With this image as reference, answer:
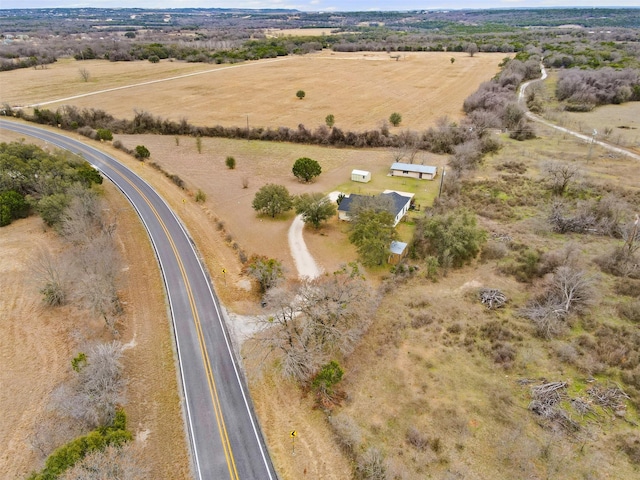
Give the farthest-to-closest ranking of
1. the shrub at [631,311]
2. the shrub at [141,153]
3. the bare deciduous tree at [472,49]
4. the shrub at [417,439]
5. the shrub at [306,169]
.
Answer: the bare deciduous tree at [472,49], the shrub at [141,153], the shrub at [306,169], the shrub at [631,311], the shrub at [417,439]

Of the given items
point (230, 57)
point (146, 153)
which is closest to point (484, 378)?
point (146, 153)

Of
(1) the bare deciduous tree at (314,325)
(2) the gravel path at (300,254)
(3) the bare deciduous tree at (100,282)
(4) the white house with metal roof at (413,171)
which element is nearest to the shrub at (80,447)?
(1) the bare deciduous tree at (314,325)

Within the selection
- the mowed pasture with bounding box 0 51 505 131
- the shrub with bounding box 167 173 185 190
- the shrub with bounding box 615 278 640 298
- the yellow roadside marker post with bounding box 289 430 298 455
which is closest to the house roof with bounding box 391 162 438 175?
the mowed pasture with bounding box 0 51 505 131

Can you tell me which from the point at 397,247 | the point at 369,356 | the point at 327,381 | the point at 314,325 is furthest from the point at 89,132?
the point at 327,381

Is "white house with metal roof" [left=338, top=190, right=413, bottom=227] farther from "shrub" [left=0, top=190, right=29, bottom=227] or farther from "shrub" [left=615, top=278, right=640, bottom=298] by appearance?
"shrub" [left=0, top=190, right=29, bottom=227]

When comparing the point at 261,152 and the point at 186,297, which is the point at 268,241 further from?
the point at 261,152

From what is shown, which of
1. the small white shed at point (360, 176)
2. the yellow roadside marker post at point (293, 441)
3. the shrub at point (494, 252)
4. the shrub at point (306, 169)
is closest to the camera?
the yellow roadside marker post at point (293, 441)

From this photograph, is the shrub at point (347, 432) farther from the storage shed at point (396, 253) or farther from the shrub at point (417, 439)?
the storage shed at point (396, 253)
